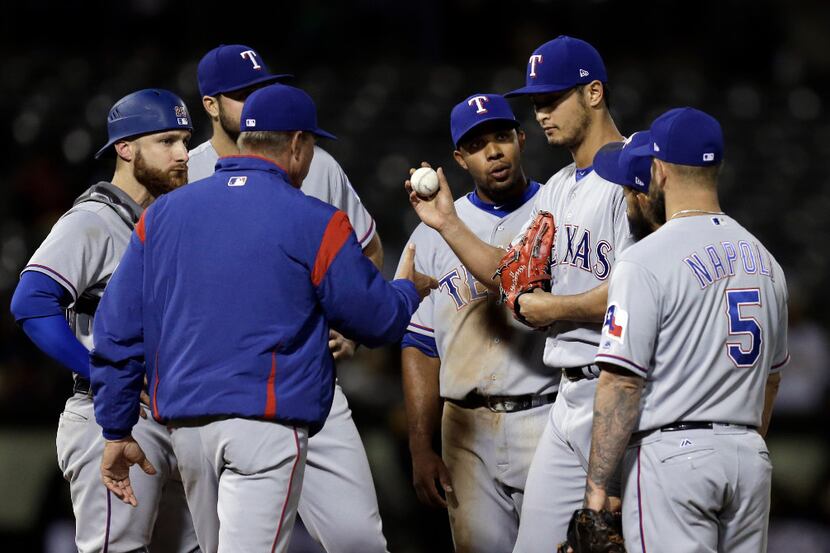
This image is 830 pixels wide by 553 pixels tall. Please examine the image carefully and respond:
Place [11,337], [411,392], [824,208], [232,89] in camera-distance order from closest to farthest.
→ [232,89]
[411,392]
[11,337]
[824,208]

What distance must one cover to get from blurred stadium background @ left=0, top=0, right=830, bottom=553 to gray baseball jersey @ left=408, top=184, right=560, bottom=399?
7.05 ft

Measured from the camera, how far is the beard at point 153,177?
441 cm

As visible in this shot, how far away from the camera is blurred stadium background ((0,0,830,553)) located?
29.1 feet

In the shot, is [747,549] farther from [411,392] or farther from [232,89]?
[232,89]

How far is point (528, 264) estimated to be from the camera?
167 inches

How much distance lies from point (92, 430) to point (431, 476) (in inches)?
56.9

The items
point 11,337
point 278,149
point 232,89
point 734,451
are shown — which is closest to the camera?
point 734,451

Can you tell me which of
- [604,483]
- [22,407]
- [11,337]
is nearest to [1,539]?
[22,407]

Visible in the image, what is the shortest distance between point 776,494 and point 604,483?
3.56 meters

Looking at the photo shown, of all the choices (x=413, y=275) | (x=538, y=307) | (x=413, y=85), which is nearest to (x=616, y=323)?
(x=538, y=307)

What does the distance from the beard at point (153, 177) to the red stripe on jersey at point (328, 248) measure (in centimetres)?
97

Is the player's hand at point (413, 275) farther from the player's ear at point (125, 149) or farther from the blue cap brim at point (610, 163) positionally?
the player's ear at point (125, 149)

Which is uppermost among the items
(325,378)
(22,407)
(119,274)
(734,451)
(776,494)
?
(119,274)

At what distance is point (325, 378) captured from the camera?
12.2 feet
